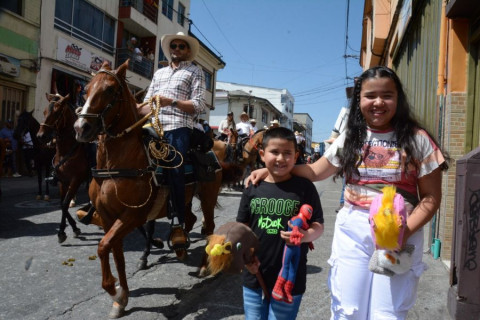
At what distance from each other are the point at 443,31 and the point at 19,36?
14913 millimetres

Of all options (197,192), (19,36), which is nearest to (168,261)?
(197,192)

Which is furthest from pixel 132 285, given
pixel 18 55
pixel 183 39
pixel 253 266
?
pixel 18 55

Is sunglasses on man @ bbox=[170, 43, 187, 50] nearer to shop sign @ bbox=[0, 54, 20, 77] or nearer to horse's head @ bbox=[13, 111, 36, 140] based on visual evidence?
horse's head @ bbox=[13, 111, 36, 140]

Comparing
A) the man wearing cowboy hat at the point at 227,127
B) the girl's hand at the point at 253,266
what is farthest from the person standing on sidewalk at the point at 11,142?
the girl's hand at the point at 253,266

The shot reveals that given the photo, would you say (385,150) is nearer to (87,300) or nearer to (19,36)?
(87,300)

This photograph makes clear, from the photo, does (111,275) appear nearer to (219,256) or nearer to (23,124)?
(219,256)

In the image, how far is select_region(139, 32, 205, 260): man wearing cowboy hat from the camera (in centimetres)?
445

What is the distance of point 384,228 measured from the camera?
1.96 m

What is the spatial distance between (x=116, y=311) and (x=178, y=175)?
1536 millimetres

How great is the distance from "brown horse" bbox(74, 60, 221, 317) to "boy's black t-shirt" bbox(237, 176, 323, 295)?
1.79 m

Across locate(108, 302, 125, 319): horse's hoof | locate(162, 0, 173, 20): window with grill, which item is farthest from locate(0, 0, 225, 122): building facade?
locate(108, 302, 125, 319): horse's hoof

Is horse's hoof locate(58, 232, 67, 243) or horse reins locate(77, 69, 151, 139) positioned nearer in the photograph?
horse reins locate(77, 69, 151, 139)

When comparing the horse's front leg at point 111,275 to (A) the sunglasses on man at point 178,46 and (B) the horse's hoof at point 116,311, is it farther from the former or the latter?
(A) the sunglasses on man at point 178,46

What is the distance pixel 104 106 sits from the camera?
12.7ft
